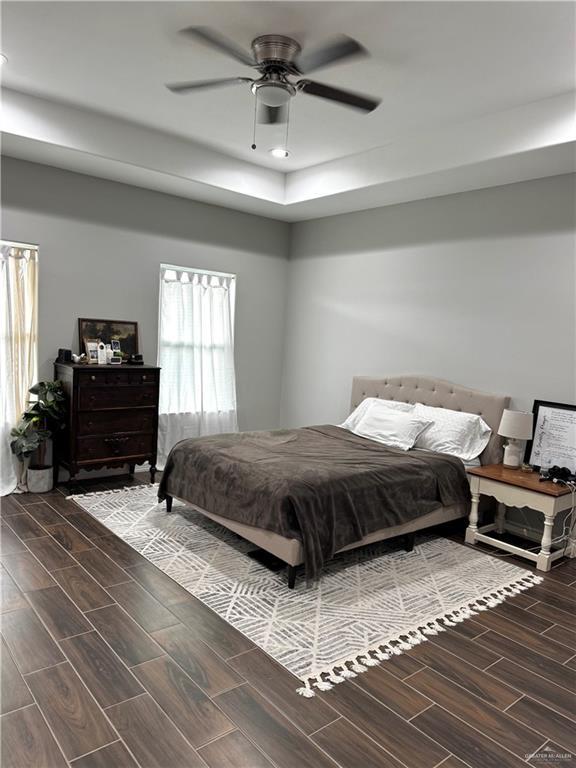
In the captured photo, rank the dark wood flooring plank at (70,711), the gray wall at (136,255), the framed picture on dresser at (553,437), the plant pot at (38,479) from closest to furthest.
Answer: the dark wood flooring plank at (70,711)
the framed picture on dresser at (553,437)
the plant pot at (38,479)
the gray wall at (136,255)

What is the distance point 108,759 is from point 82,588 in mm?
1281

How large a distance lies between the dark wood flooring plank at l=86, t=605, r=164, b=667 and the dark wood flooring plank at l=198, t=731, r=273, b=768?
597mm

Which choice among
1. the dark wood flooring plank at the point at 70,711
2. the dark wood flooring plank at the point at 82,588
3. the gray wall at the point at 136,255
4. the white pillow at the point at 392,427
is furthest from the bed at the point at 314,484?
the gray wall at the point at 136,255

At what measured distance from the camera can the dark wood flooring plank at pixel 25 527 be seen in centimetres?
367

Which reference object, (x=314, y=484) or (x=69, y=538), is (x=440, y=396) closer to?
(x=314, y=484)

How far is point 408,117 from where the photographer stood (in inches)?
155

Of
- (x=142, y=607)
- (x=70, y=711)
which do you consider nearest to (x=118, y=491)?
(x=142, y=607)

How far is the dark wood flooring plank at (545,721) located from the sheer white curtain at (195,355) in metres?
4.08

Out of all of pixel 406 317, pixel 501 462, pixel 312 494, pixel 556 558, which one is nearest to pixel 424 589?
pixel 312 494

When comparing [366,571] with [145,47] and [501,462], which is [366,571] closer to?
[501,462]

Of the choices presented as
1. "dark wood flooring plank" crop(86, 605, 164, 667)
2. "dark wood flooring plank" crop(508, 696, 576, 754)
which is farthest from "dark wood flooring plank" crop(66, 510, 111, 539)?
"dark wood flooring plank" crop(508, 696, 576, 754)

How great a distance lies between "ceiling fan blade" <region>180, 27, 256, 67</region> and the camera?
244 centimetres

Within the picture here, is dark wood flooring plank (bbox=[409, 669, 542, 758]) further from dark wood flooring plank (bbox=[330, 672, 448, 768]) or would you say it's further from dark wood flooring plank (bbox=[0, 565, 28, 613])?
dark wood flooring plank (bbox=[0, 565, 28, 613])

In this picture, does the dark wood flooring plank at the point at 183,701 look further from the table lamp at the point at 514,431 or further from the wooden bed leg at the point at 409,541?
the table lamp at the point at 514,431
